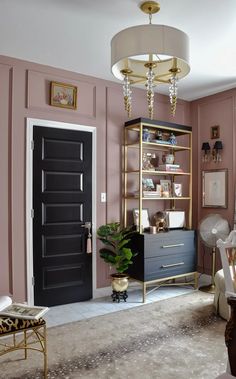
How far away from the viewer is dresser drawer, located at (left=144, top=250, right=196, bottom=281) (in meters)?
3.52

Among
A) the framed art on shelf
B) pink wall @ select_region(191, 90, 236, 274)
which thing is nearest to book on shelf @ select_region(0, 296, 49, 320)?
the framed art on shelf

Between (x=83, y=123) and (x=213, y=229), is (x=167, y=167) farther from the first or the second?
(x=83, y=123)

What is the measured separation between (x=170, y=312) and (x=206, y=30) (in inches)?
107

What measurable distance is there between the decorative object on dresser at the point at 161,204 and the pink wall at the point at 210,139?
0.17m

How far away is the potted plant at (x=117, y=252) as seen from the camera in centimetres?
346

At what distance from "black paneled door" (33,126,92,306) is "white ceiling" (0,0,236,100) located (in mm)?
789

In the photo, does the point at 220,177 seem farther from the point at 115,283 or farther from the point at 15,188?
the point at 15,188

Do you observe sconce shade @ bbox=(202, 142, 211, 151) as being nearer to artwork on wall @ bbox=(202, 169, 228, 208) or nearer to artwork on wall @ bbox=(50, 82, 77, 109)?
artwork on wall @ bbox=(202, 169, 228, 208)

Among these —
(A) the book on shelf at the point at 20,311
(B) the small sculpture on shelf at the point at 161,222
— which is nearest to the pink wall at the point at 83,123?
(B) the small sculpture on shelf at the point at 161,222

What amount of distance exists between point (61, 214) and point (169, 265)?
1.44 m

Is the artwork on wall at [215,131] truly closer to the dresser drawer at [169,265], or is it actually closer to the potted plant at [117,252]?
the dresser drawer at [169,265]

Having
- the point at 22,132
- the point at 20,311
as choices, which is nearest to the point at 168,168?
the point at 22,132

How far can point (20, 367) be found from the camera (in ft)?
7.18

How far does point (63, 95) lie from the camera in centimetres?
348
